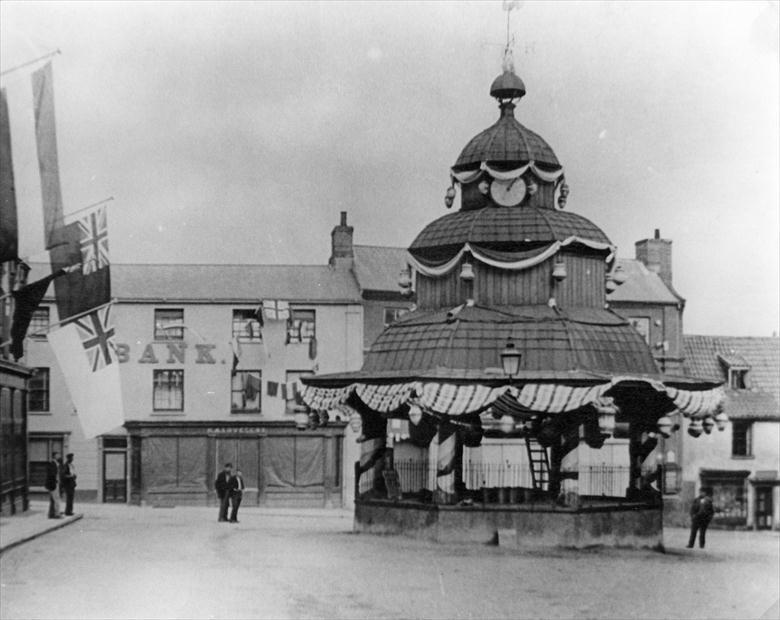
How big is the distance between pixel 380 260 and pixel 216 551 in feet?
105

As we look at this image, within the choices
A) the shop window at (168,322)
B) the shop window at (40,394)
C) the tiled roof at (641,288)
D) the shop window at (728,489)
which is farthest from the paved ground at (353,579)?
the tiled roof at (641,288)

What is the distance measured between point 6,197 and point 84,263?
17.7 ft

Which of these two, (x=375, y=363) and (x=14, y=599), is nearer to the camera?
(x=14, y=599)

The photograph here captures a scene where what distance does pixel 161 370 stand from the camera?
5494cm

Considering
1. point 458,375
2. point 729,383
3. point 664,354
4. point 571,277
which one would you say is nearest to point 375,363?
point 458,375

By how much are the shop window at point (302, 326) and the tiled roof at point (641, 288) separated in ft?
47.5

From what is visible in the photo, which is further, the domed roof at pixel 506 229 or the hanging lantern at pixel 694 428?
the domed roof at pixel 506 229

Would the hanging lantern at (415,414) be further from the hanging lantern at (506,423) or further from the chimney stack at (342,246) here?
the chimney stack at (342,246)

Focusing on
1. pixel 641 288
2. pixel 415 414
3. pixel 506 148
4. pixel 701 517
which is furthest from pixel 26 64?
pixel 641 288

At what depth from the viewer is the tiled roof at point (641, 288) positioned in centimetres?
5978

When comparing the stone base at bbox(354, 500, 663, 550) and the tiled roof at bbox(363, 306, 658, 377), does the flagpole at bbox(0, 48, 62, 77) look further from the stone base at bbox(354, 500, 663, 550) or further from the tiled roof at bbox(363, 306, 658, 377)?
the stone base at bbox(354, 500, 663, 550)

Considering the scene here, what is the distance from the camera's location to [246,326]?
55031 mm

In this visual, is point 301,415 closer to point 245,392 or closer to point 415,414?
point 415,414

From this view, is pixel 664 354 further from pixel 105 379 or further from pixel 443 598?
pixel 443 598
